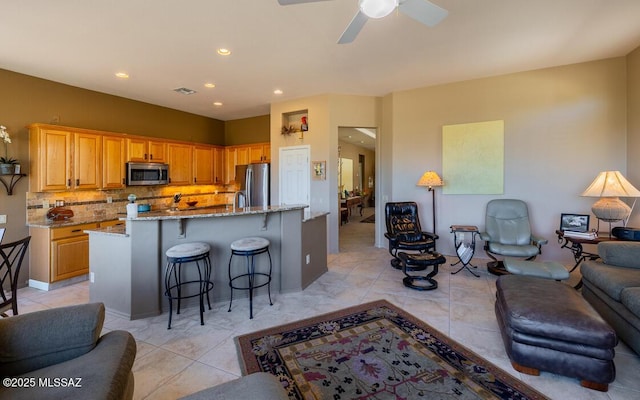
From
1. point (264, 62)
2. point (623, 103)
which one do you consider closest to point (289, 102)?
point (264, 62)

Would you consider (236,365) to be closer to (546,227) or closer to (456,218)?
(456,218)

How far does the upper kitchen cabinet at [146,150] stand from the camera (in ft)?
16.9

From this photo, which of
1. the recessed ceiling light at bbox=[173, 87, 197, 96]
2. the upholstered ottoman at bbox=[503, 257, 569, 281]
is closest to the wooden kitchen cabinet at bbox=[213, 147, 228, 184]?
the recessed ceiling light at bbox=[173, 87, 197, 96]

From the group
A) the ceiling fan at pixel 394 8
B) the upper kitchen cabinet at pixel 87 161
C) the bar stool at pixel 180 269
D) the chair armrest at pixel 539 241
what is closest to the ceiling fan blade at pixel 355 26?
the ceiling fan at pixel 394 8

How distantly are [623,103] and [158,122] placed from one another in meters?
8.08

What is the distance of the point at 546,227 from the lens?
4.59 meters

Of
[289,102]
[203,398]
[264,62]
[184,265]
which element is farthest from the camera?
[289,102]

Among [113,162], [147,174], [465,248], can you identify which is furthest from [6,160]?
[465,248]

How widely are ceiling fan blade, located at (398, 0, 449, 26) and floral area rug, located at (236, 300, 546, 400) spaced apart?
2710 mm

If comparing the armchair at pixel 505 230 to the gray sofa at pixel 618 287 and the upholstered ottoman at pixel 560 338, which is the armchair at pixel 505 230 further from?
the upholstered ottoman at pixel 560 338

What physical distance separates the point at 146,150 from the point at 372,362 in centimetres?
538

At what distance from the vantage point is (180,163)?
19.9 ft

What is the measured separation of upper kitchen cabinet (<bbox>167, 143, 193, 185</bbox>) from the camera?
5.88 m

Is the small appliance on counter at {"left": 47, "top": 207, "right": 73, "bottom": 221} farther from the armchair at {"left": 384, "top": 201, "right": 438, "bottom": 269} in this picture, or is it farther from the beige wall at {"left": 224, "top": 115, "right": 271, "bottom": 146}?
the armchair at {"left": 384, "top": 201, "right": 438, "bottom": 269}
